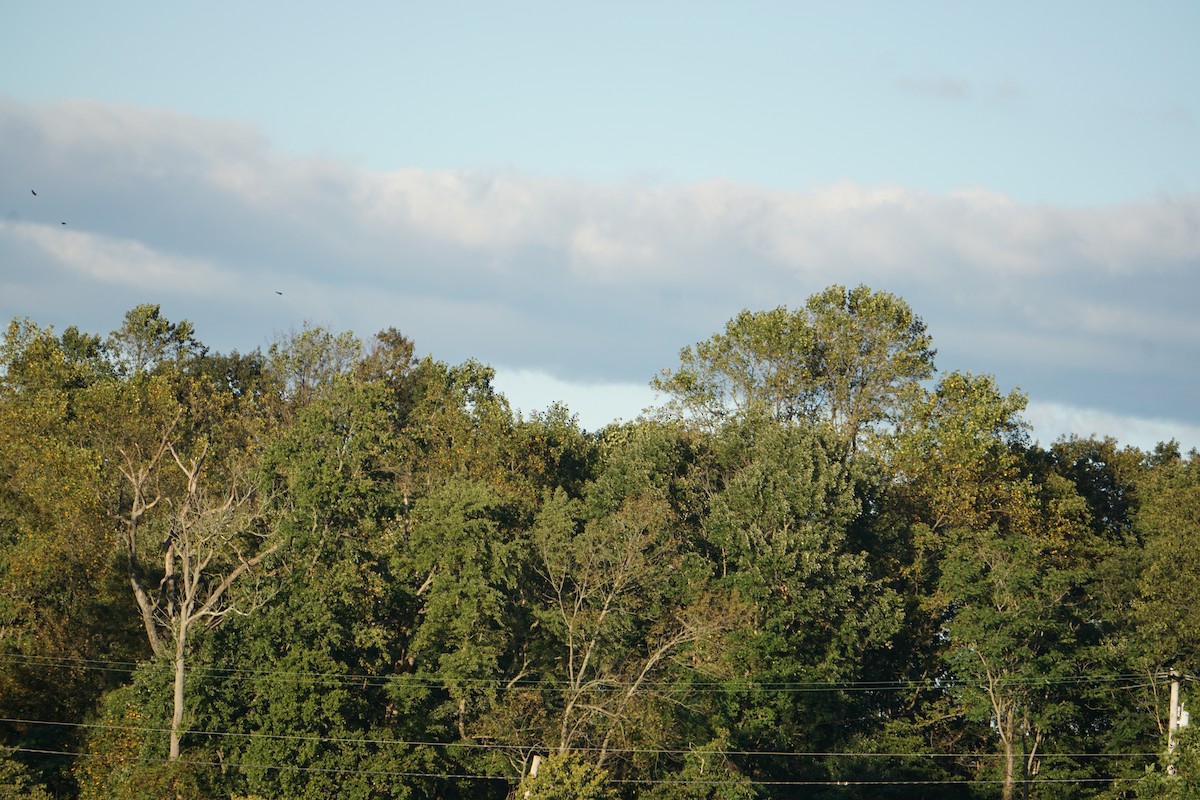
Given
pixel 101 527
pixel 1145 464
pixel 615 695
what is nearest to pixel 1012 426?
pixel 1145 464

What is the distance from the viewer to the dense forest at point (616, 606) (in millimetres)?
58000

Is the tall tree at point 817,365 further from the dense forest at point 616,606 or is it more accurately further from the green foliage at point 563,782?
the green foliage at point 563,782

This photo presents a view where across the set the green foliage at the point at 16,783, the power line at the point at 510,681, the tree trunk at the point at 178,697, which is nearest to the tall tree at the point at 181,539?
the tree trunk at the point at 178,697

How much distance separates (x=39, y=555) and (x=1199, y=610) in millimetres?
51340

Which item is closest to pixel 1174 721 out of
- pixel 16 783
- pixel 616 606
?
pixel 616 606

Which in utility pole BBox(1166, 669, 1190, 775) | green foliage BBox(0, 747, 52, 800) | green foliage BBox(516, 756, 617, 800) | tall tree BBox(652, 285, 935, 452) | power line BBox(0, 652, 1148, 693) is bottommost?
green foliage BBox(0, 747, 52, 800)

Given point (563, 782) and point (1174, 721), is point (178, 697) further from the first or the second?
point (1174, 721)

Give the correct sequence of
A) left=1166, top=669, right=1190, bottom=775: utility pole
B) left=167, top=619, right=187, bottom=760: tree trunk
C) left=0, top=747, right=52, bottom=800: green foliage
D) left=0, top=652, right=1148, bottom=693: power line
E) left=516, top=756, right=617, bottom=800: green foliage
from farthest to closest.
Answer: left=0, top=652, right=1148, bottom=693: power line → left=167, top=619, right=187, bottom=760: tree trunk → left=1166, top=669, right=1190, bottom=775: utility pole → left=516, top=756, right=617, bottom=800: green foliage → left=0, top=747, right=52, bottom=800: green foliage

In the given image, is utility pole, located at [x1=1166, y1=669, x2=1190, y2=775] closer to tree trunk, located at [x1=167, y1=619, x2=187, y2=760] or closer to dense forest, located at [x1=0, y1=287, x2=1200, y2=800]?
dense forest, located at [x1=0, y1=287, x2=1200, y2=800]

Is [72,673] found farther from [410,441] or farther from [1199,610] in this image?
[1199,610]

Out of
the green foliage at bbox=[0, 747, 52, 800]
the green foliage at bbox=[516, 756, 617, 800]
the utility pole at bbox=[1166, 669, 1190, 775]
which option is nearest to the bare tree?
the green foliage at bbox=[0, 747, 52, 800]

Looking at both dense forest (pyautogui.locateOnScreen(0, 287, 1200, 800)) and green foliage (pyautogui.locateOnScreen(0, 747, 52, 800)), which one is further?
dense forest (pyautogui.locateOnScreen(0, 287, 1200, 800))

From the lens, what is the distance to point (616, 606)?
62.1 metres

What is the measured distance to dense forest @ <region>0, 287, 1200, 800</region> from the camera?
5800cm
